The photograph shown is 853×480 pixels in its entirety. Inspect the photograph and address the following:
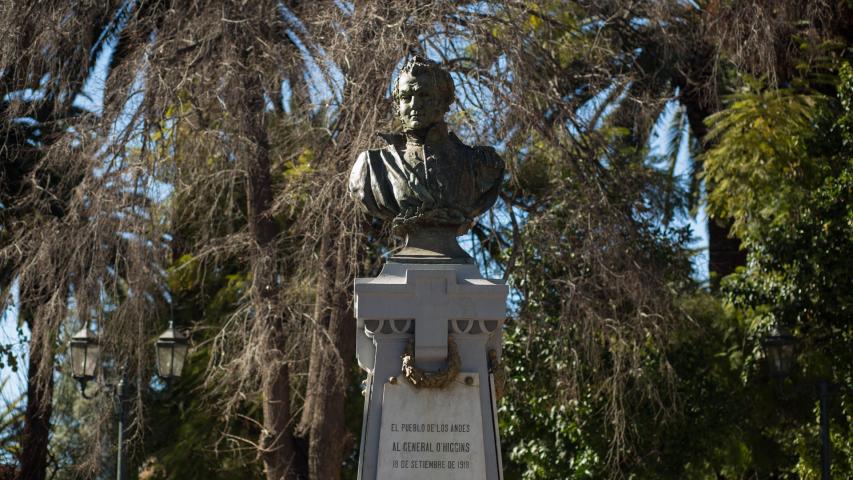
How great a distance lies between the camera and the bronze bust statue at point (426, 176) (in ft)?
32.1

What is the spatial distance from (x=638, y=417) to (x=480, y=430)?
871 centimetres

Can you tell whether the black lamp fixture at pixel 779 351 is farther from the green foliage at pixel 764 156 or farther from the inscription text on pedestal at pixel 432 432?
the inscription text on pedestal at pixel 432 432

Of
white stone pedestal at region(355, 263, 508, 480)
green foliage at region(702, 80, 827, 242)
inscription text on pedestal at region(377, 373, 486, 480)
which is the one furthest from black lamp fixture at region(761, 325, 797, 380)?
inscription text on pedestal at region(377, 373, 486, 480)

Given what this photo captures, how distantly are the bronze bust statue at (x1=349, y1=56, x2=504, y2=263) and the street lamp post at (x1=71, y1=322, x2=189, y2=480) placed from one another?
6.30m

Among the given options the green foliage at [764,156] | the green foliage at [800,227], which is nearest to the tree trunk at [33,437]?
the green foliage at [800,227]

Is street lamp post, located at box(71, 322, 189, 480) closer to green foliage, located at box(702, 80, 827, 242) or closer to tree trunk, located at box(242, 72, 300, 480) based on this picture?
tree trunk, located at box(242, 72, 300, 480)

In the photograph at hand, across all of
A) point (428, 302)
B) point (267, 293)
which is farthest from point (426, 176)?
point (267, 293)

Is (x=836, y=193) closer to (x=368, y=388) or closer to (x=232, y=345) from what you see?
(x=232, y=345)

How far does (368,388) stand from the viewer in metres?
9.59

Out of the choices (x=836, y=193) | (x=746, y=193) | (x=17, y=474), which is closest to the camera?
(x=836, y=193)

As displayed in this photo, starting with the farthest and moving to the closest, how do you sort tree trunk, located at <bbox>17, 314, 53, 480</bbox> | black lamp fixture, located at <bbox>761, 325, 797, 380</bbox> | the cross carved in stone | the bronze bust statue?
tree trunk, located at <bbox>17, 314, 53, 480</bbox>, black lamp fixture, located at <bbox>761, 325, 797, 380</bbox>, the bronze bust statue, the cross carved in stone

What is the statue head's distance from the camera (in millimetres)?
9930

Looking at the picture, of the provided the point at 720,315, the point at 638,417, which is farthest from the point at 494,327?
the point at 720,315

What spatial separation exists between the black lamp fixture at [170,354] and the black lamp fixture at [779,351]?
6.66 meters
